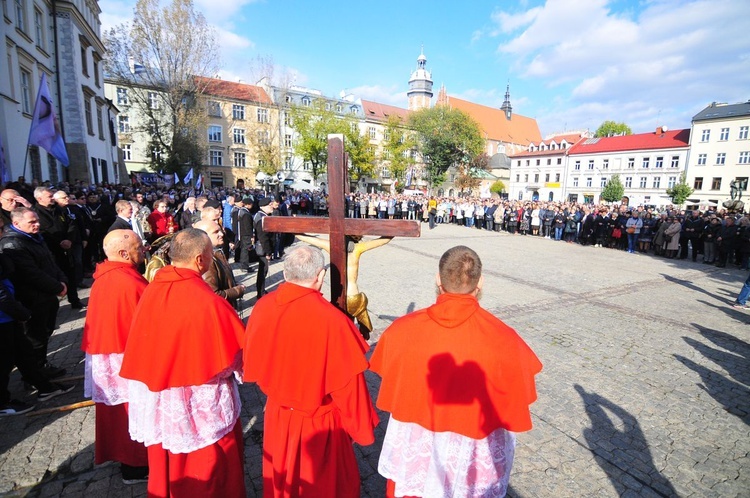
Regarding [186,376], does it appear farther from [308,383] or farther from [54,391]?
[54,391]

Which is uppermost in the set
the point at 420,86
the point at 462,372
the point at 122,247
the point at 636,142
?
the point at 420,86

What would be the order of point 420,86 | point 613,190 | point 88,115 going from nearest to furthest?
point 88,115
point 613,190
point 420,86

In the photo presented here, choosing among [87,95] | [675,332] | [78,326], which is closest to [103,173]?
[87,95]

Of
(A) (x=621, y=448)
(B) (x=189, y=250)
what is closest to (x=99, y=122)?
(B) (x=189, y=250)

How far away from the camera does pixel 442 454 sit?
1.99m

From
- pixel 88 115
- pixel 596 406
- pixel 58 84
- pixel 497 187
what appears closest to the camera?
pixel 596 406

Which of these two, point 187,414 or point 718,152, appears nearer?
point 187,414

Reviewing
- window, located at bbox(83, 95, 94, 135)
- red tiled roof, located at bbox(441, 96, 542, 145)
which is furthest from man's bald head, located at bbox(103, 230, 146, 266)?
red tiled roof, located at bbox(441, 96, 542, 145)

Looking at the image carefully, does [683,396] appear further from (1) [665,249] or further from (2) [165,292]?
(1) [665,249]

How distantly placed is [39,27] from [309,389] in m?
23.6

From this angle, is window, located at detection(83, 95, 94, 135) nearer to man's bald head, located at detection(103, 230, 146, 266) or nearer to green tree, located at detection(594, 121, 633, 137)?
man's bald head, located at detection(103, 230, 146, 266)

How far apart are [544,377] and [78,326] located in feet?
21.6

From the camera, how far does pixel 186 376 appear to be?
2.22m

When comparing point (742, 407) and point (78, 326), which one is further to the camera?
point (78, 326)
